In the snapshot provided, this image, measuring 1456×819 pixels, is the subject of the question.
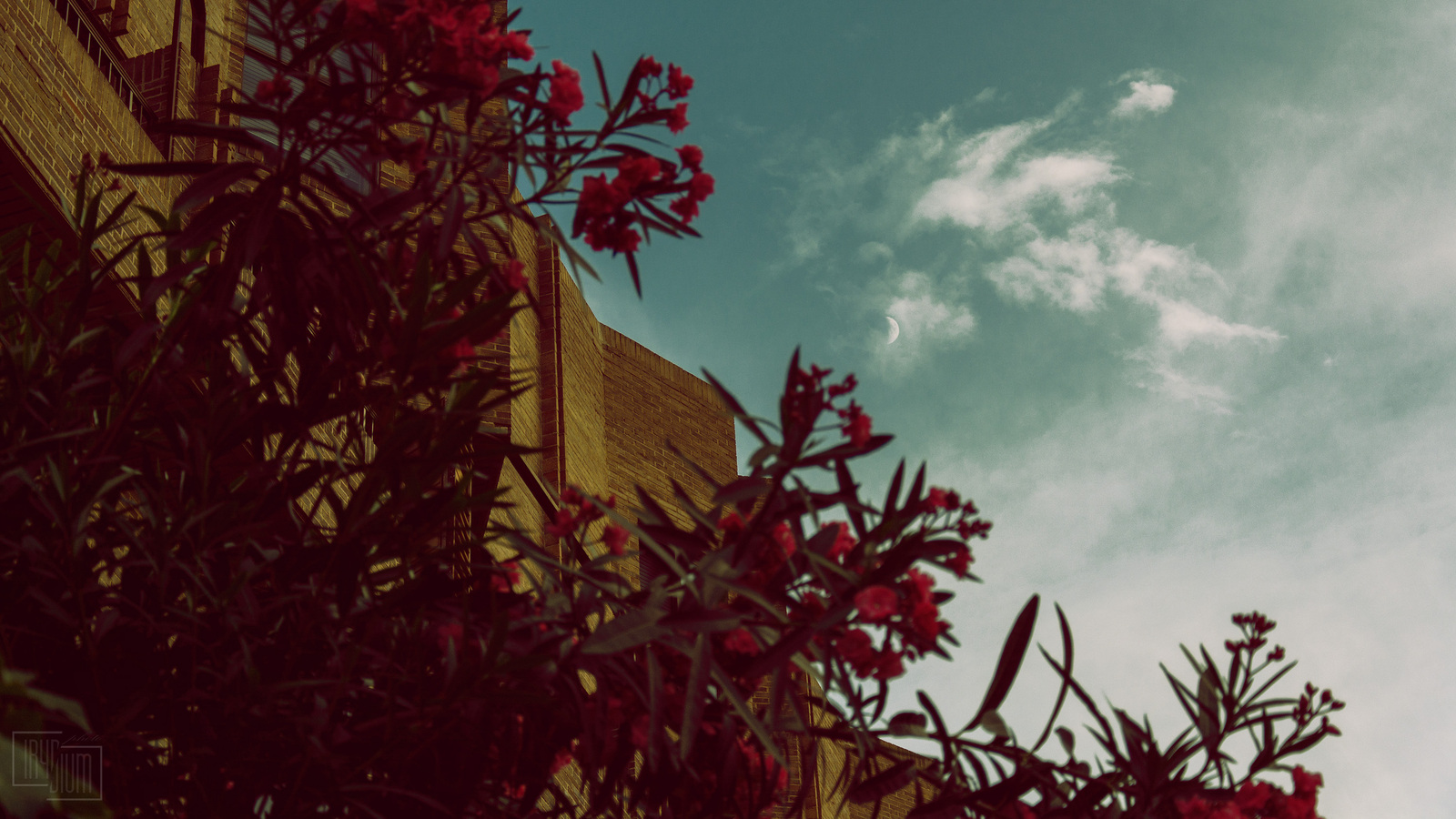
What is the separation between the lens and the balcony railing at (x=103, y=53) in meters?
6.58

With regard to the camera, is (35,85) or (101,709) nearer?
(101,709)

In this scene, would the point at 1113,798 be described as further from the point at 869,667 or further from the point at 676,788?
the point at 676,788

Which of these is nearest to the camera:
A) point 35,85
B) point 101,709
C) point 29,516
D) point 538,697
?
point 538,697

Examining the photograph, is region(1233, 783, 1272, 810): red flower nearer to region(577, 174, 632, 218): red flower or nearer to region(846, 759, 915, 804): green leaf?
region(846, 759, 915, 804): green leaf

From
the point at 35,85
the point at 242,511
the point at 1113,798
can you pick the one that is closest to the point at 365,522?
the point at 242,511

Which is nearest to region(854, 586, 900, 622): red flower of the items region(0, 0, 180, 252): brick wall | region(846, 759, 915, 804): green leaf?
region(846, 759, 915, 804): green leaf

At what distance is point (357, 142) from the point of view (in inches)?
120

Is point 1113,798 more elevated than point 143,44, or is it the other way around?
point 143,44

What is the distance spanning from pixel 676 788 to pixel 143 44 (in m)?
8.71

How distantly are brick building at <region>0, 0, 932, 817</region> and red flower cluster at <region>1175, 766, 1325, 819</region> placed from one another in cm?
97

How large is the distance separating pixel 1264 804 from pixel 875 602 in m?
1.51

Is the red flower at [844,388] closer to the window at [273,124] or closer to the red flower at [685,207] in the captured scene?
the red flower at [685,207]

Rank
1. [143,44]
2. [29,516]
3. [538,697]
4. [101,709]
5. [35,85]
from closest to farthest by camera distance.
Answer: [538,697] → [101,709] → [29,516] → [35,85] → [143,44]

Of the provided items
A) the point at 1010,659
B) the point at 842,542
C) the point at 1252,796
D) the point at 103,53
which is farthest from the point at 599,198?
the point at 103,53
